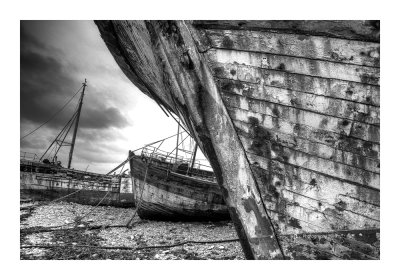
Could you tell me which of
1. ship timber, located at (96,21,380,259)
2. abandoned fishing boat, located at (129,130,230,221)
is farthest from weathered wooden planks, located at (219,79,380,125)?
abandoned fishing boat, located at (129,130,230,221)

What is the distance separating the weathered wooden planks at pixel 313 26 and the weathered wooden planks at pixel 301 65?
0.66ft

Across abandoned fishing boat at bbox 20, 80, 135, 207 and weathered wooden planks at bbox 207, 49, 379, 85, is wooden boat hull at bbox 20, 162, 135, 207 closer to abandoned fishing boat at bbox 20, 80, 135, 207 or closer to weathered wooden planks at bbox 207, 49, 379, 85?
abandoned fishing boat at bbox 20, 80, 135, 207

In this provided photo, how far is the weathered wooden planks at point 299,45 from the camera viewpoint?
1.75 meters

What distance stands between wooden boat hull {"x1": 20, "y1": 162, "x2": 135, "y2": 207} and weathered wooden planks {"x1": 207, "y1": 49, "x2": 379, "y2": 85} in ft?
47.7

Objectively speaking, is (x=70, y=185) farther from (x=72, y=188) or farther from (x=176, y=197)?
(x=176, y=197)

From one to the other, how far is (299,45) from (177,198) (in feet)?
28.7

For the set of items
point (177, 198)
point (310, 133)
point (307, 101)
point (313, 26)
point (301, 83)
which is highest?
point (313, 26)

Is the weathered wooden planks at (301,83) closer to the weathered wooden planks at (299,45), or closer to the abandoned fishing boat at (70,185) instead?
the weathered wooden planks at (299,45)

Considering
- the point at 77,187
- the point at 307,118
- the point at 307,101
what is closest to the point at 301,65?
the point at 307,101

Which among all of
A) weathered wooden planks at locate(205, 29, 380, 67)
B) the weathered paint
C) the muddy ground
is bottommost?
the weathered paint

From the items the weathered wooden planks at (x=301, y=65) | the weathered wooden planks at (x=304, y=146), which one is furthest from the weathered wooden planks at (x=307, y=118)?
the weathered wooden planks at (x=301, y=65)

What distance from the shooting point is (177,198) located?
32.3 ft

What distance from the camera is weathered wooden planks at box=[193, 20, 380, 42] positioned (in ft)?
5.69
